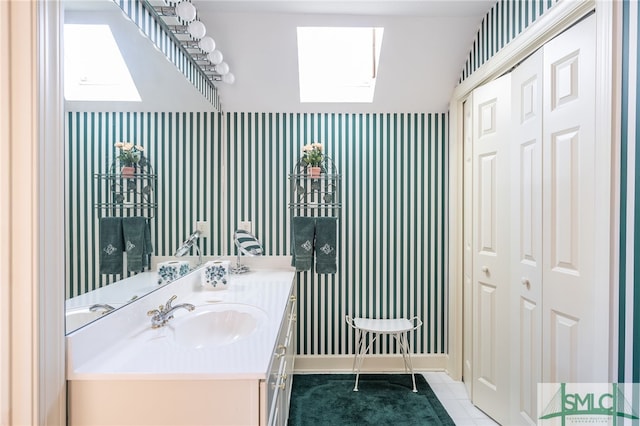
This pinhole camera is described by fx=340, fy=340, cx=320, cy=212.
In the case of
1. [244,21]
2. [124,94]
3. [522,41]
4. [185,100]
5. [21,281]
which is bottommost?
[21,281]

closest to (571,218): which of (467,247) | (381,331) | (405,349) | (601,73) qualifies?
(601,73)

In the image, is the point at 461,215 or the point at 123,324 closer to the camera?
the point at 123,324

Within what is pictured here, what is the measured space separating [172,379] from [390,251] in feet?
6.57

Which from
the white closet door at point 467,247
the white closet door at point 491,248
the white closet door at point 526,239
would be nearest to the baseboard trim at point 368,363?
the white closet door at point 467,247

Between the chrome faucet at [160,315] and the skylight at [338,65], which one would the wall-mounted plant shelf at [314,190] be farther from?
the chrome faucet at [160,315]

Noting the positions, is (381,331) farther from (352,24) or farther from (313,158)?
(352,24)

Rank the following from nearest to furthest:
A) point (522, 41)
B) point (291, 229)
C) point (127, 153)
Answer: point (127, 153)
point (522, 41)
point (291, 229)

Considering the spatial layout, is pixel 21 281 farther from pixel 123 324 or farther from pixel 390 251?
pixel 390 251

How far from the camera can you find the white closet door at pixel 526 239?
1677 millimetres

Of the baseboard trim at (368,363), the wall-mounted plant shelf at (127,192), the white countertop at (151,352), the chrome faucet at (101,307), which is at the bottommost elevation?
the baseboard trim at (368,363)

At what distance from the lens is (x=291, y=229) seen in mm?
2613

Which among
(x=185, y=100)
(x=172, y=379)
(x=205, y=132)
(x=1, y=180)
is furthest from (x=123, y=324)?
(x=205, y=132)

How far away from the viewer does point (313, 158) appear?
8.33ft

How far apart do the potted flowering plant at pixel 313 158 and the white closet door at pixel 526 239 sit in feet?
4.14
